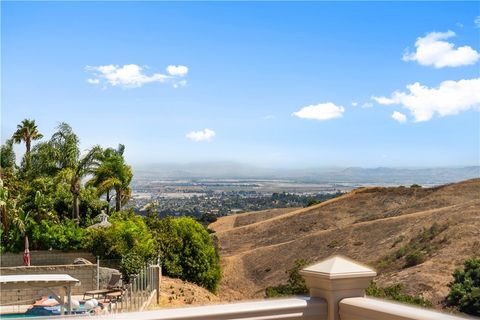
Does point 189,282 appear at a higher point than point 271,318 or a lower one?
lower

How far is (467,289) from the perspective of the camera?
21.8 m

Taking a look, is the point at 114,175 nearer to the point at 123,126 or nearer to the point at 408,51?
the point at 123,126

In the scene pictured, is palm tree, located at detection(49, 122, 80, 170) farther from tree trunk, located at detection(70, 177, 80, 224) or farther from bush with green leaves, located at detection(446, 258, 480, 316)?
bush with green leaves, located at detection(446, 258, 480, 316)

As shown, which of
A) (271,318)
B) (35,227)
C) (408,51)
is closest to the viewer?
Answer: (271,318)

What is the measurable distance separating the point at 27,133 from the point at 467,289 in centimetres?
2675

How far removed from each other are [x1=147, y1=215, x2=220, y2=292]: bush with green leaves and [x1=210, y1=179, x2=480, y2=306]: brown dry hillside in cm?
245

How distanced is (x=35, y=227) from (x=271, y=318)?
1752cm

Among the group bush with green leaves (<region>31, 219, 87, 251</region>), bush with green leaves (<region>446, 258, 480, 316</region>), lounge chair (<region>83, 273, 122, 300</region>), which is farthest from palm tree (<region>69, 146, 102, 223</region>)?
bush with green leaves (<region>446, 258, 480, 316</region>)

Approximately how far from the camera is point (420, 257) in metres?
29.2

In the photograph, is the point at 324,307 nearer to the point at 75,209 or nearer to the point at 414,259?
the point at 75,209

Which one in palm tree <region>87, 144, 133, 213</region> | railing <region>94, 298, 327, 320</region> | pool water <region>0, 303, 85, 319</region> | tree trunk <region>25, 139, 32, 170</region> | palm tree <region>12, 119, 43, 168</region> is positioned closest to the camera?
railing <region>94, 298, 327, 320</region>

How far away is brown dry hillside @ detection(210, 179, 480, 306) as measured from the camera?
91.9 feet

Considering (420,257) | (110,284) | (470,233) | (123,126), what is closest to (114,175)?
(110,284)

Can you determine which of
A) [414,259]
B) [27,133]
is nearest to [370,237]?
[414,259]
